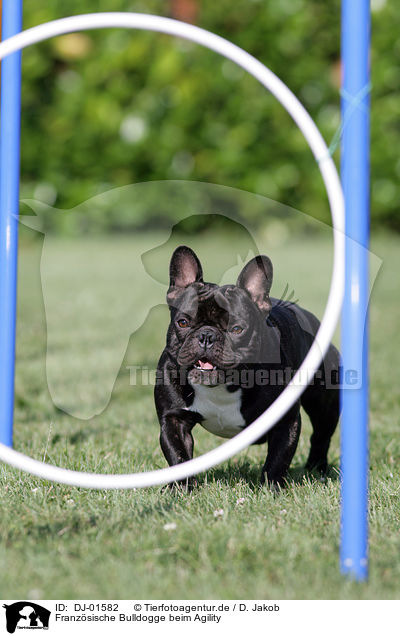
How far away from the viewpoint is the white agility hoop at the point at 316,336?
83.2 inches

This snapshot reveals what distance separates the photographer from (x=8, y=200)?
2.96 meters

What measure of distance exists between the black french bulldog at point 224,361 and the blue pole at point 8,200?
23.1 inches

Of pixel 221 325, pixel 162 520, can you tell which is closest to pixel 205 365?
pixel 221 325

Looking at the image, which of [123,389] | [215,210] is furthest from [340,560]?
[123,389]

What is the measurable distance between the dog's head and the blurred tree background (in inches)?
313

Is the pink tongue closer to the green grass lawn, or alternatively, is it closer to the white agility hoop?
the green grass lawn

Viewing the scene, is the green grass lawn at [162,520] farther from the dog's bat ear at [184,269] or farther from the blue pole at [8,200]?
the blue pole at [8,200]

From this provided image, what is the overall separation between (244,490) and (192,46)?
8853mm

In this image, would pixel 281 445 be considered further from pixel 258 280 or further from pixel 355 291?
pixel 355 291

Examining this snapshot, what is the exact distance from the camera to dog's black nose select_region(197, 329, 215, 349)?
104 inches

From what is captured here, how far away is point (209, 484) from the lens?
9.36ft
